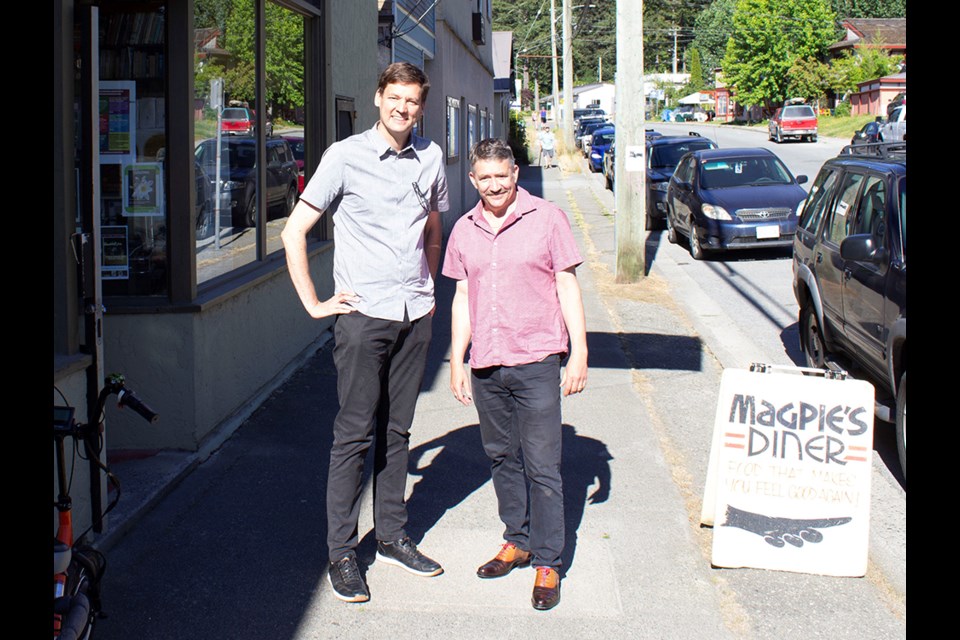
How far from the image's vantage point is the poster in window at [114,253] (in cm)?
589

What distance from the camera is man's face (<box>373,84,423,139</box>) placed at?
13.8ft

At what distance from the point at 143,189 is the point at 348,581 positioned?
276 cm

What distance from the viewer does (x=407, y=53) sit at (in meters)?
14.5

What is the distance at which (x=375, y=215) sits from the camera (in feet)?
14.1

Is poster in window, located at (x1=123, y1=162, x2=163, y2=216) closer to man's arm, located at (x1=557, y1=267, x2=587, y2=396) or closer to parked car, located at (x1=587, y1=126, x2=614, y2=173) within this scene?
man's arm, located at (x1=557, y1=267, x2=587, y2=396)

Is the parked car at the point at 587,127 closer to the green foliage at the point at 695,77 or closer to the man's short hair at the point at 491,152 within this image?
the man's short hair at the point at 491,152

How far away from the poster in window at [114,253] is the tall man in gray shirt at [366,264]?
2.02 meters

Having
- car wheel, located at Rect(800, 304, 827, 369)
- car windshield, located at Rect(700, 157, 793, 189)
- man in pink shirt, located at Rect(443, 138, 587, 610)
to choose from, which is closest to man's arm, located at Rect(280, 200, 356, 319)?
man in pink shirt, located at Rect(443, 138, 587, 610)

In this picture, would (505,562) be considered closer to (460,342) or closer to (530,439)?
(530,439)

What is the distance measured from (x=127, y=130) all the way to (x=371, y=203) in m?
2.21

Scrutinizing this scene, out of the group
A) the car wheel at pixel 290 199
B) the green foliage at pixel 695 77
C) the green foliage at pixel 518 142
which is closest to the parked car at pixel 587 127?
the green foliage at pixel 518 142

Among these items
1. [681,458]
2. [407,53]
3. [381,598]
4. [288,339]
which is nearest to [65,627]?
[381,598]

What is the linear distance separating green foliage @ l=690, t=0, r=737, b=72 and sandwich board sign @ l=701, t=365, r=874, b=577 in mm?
99789

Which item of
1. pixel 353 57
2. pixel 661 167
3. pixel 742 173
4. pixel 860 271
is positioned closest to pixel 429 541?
pixel 860 271
